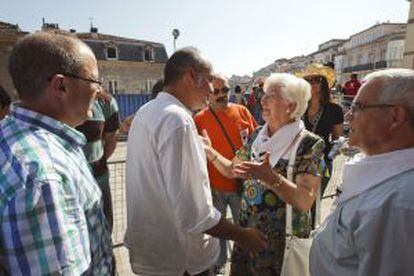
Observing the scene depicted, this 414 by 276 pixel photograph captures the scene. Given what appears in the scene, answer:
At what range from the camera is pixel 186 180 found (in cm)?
199

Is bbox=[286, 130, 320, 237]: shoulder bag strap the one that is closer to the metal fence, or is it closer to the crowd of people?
the crowd of people

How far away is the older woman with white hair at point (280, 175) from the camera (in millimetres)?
2467

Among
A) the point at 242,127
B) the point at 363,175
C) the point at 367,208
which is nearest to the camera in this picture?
the point at 367,208

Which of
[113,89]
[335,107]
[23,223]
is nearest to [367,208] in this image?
[23,223]

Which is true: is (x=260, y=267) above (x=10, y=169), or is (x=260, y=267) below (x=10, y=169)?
below

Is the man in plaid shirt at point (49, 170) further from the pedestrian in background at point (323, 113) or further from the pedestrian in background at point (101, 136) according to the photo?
the pedestrian in background at point (323, 113)

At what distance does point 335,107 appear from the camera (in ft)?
14.0

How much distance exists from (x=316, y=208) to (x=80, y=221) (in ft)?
7.14

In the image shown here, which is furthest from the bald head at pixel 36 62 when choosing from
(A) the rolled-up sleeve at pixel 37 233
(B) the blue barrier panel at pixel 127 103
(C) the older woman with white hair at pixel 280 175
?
(B) the blue barrier panel at pixel 127 103

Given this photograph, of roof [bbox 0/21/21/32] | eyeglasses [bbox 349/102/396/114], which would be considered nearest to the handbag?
eyeglasses [bbox 349/102/396/114]

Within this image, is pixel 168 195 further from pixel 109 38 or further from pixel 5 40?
pixel 109 38

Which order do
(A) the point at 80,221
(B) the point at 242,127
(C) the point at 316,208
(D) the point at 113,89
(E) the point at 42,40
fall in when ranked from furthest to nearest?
1. (D) the point at 113,89
2. (B) the point at 242,127
3. (C) the point at 316,208
4. (E) the point at 42,40
5. (A) the point at 80,221

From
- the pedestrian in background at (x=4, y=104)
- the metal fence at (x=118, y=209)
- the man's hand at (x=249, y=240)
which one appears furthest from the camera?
the metal fence at (x=118, y=209)

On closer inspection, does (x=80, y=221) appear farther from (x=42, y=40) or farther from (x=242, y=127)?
(x=242, y=127)
